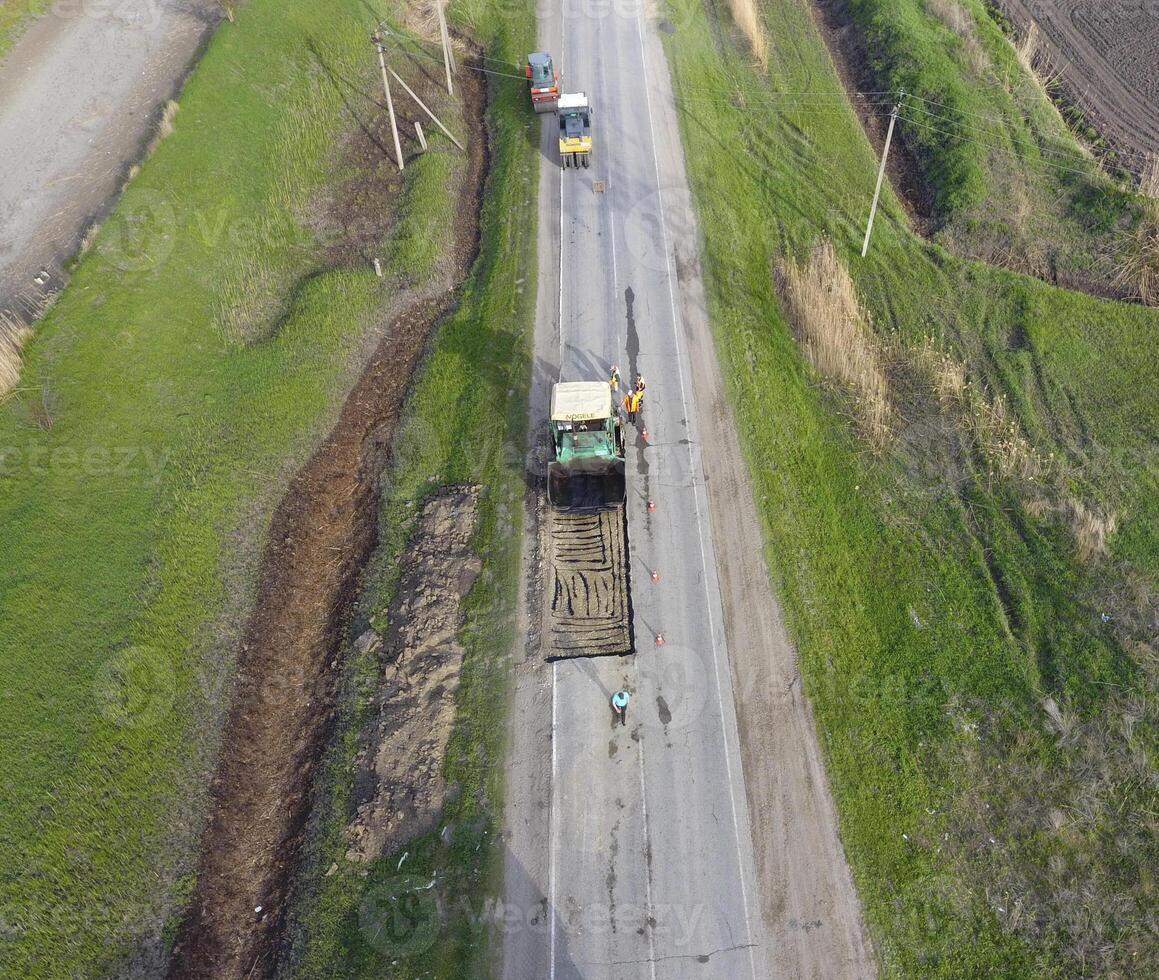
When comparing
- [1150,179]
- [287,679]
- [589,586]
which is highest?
[1150,179]

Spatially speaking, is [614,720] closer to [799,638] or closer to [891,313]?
[799,638]

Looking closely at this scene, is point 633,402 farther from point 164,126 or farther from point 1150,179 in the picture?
point 164,126

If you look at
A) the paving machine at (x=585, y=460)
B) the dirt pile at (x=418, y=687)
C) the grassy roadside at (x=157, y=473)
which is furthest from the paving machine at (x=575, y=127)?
the dirt pile at (x=418, y=687)

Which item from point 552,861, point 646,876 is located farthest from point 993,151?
point 552,861

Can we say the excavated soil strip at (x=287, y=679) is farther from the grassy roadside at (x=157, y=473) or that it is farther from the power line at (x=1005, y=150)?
the power line at (x=1005, y=150)

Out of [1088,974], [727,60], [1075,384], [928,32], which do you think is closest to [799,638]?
[1088,974]

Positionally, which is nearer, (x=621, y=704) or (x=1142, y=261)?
(x=621, y=704)
